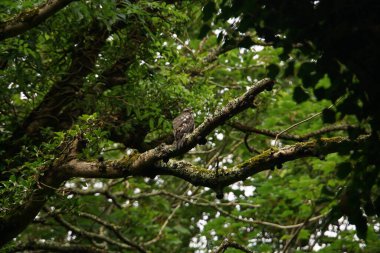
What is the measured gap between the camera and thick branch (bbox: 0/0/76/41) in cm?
490

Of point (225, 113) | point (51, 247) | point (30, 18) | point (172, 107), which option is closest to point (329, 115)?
point (225, 113)

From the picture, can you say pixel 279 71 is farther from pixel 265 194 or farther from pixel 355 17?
pixel 265 194

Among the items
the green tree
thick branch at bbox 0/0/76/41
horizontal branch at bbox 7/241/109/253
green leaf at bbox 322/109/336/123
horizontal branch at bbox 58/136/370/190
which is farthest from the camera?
horizontal branch at bbox 7/241/109/253

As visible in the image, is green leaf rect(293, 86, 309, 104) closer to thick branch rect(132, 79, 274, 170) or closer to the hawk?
thick branch rect(132, 79, 274, 170)

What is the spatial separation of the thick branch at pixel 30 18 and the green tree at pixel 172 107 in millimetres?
14

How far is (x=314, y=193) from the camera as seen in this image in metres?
9.48

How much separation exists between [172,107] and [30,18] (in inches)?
105

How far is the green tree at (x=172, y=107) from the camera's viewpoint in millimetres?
3107

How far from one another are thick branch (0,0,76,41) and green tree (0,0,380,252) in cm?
1

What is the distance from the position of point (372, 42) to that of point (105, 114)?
5.00 m

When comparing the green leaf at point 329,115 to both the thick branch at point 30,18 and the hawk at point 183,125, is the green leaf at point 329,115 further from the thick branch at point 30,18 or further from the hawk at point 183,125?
the thick branch at point 30,18

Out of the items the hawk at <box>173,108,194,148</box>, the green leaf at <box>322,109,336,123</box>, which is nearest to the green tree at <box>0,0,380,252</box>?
the green leaf at <box>322,109,336,123</box>

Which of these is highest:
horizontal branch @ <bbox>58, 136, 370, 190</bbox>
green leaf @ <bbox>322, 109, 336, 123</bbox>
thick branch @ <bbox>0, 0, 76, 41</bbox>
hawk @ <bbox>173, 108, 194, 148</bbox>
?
thick branch @ <bbox>0, 0, 76, 41</bbox>

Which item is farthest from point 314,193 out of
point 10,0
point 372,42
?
point 372,42
